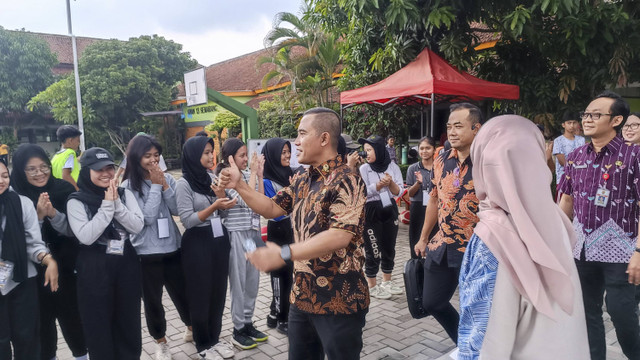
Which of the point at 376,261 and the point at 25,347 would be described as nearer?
the point at 25,347

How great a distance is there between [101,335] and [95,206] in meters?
0.87

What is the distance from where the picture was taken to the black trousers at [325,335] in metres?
2.18

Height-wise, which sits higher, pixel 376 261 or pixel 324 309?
pixel 324 309

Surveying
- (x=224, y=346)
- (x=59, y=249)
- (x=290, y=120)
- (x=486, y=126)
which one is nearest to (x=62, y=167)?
(x=59, y=249)

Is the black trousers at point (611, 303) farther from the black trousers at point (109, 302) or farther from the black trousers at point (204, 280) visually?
the black trousers at point (109, 302)

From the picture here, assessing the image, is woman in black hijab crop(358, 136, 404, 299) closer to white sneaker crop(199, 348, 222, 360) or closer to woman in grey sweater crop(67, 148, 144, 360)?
white sneaker crop(199, 348, 222, 360)

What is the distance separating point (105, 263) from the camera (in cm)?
293

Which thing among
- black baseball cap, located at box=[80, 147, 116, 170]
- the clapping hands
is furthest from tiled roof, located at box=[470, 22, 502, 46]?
the clapping hands

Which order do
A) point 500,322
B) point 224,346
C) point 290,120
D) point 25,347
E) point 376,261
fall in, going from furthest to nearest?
point 290,120 → point 376,261 → point 224,346 → point 25,347 → point 500,322

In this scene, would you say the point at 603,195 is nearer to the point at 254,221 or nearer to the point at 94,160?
the point at 254,221

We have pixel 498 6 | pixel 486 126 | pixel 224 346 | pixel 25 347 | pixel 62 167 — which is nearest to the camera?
pixel 486 126

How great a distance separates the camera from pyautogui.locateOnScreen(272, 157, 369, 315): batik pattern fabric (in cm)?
215

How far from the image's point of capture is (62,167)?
17.9 ft

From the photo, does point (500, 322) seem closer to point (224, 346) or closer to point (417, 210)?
point (224, 346)
